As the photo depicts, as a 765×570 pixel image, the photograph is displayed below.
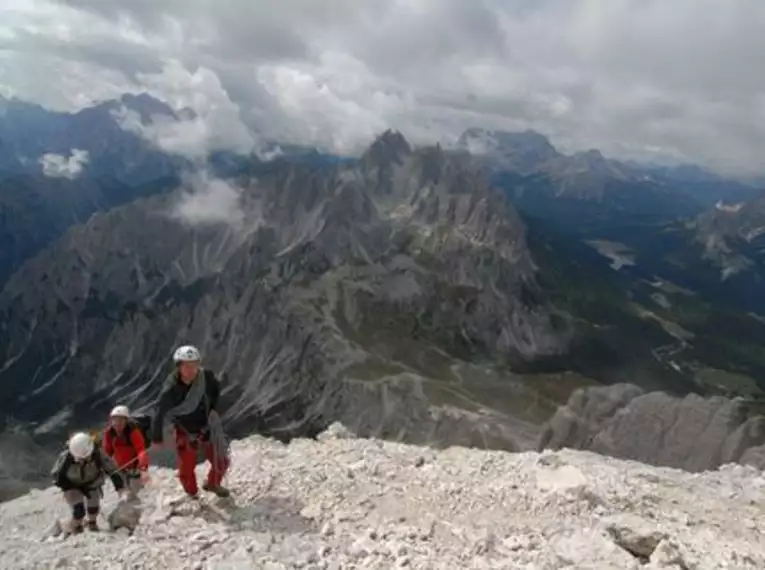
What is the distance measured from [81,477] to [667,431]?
11098 centimetres

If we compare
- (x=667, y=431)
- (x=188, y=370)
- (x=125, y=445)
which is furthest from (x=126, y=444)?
(x=667, y=431)

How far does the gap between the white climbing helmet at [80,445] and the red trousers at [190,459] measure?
2.00 m

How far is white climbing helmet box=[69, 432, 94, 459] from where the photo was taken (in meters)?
15.5

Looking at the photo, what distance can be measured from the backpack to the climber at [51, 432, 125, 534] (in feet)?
3.18

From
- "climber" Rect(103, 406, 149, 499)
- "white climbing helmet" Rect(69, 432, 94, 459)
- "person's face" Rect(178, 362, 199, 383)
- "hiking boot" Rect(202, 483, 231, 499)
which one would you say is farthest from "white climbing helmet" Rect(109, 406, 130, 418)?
"hiking boot" Rect(202, 483, 231, 499)

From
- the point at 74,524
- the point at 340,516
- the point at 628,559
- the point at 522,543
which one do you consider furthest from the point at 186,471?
the point at 628,559

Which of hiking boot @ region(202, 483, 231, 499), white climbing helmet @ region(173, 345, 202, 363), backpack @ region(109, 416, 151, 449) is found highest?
white climbing helmet @ region(173, 345, 202, 363)

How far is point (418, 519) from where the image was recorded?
16.3m

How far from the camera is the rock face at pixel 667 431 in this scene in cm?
10781

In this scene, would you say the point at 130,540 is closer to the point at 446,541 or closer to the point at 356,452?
the point at 446,541

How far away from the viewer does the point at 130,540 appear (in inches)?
561

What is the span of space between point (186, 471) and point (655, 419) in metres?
112

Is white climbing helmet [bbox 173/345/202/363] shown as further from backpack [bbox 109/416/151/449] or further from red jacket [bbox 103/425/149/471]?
red jacket [bbox 103/425/149/471]

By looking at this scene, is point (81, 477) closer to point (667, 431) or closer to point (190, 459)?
point (190, 459)
